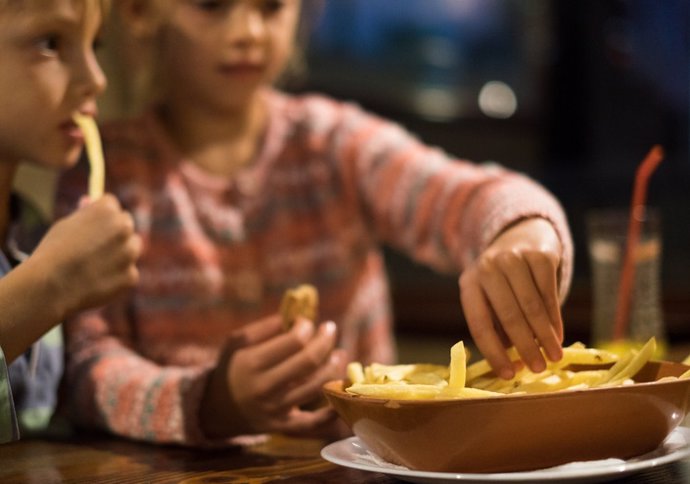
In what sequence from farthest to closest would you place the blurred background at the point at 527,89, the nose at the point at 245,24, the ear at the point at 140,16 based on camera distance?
the blurred background at the point at 527,89
the ear at the point at 140,16
the nose at the point at 245,24

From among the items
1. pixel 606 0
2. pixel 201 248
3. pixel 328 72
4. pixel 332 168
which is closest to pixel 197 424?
pixel 201 248

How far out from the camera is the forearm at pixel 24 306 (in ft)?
2.95

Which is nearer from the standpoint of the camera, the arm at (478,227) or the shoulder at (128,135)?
the arm at (478,227)

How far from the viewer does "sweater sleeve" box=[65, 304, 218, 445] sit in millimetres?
1052

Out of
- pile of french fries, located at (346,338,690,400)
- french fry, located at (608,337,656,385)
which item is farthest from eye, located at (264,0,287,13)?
french fry, located at (608,337,656,385)

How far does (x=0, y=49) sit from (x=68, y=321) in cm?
45

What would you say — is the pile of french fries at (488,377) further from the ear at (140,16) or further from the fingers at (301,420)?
the ear at (140,16)

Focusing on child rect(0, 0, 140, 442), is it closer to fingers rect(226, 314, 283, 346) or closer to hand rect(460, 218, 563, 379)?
fingers rect(226, 314, 283, 346)

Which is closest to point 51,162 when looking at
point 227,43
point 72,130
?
point 72,130

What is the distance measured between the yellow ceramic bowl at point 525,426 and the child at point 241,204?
Result: 0.40 metres

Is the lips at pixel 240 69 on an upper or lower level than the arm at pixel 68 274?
upper

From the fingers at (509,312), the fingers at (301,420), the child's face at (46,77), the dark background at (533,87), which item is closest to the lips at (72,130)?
the child's face at (46,77)

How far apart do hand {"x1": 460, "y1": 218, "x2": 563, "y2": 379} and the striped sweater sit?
0.38 meters

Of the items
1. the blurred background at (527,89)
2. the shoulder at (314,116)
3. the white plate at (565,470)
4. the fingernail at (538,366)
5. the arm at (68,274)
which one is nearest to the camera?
the white plate at (565,470)
